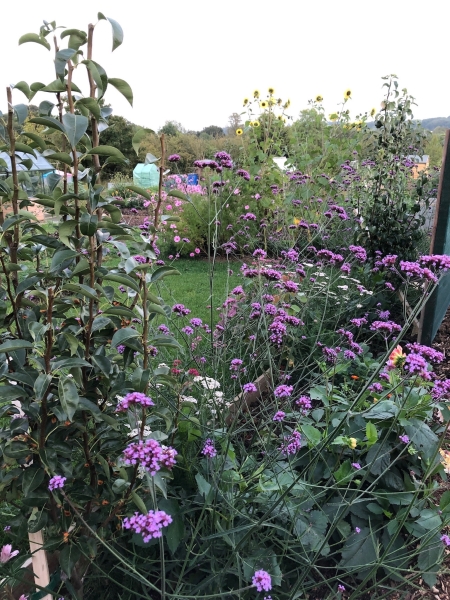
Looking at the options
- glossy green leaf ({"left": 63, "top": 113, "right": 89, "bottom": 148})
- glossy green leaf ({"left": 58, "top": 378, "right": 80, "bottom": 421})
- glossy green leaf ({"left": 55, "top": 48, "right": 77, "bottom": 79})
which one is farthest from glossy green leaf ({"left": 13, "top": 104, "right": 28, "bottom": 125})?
glossy green leaf ({"left": 58, "top": 378, "right": 80, "bottom": 421})

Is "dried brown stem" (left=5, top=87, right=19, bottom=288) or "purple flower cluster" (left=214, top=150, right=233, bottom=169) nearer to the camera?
"dried brown stem" (left=5, top=87, right=19, bottom=288)

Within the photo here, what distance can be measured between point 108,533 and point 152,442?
2.15ft

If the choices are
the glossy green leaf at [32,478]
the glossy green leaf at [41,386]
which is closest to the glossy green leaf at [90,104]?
the glossy green leaf at [41,386]

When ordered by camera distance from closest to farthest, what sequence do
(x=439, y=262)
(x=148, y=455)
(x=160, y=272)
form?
(x=148, y=455) < (x=160, y=272) < (x=439, y=262)

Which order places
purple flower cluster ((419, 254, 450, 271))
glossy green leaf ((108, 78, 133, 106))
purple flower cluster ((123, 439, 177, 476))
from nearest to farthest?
purple flower cluster ((123, 439, 177, 476)), glossy green leaf ((108, 78, 133, 106)), purple flower cluster ((419, 254, 450, 271))

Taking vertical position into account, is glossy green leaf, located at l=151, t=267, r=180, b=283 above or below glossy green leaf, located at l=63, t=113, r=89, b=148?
below

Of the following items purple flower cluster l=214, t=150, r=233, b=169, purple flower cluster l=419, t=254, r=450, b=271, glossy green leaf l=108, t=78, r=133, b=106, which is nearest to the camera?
glossy green leaf l=108, t=78, r=133, b=106

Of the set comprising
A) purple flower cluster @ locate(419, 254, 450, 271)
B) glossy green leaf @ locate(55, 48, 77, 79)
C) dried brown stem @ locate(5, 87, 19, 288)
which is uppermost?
glossy green leaf @ locate(55, 48, 77, 79)

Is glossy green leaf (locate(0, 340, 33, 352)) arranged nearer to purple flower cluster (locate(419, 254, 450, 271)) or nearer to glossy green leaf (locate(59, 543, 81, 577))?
glossy green leaf (locate(59, 543, 81, 577))

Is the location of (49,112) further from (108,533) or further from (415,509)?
(415,509)

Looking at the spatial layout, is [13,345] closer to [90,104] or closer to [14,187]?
[14,187]

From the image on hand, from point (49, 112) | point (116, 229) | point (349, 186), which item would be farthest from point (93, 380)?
point (349, 186)

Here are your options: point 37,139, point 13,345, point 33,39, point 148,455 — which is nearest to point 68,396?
point 13,345

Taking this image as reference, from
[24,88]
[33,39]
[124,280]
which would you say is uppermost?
[33,39]
